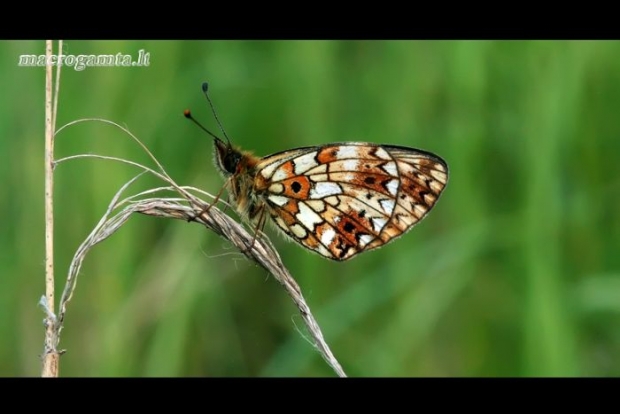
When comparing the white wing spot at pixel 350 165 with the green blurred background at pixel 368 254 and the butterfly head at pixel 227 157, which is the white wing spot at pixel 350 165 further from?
the green blurred background at pixel 368 254

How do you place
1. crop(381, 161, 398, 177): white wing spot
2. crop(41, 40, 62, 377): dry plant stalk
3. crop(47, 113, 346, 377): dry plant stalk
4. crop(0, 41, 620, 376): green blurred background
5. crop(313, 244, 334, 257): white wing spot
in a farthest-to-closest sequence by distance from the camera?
1. crop(0, 41, 620, 376): green blurred background
2. crop(381, 161, 398, 177): white wing spot
3. crop(313, 244, 334, 257): white wing spot
4. crop(47, 113, 346, 377): dry plant stalk
5. crop(41, 40, 62, 377): dry plant stalk

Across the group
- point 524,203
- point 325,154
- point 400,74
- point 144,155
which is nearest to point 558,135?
point 524,203

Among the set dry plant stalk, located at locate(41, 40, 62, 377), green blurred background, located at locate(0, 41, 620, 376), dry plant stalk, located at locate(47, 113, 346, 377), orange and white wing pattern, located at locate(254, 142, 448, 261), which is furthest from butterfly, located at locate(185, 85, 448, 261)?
dry plant stalk, located at locate(41, 40, 62, 377)

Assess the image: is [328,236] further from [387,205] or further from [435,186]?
[435,186]

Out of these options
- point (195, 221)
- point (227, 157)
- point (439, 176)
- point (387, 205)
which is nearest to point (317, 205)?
point (387, 205)

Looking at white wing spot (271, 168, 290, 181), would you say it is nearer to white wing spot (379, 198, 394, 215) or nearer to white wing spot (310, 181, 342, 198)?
white wing spot (310, 181, 342, 198)

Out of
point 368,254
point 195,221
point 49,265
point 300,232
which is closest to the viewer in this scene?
point 49,265

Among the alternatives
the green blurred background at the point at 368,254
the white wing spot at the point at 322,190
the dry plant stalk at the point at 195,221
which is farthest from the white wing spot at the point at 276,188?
the green blurred background at the point at 368,254

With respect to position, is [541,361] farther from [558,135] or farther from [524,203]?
[558,135]
